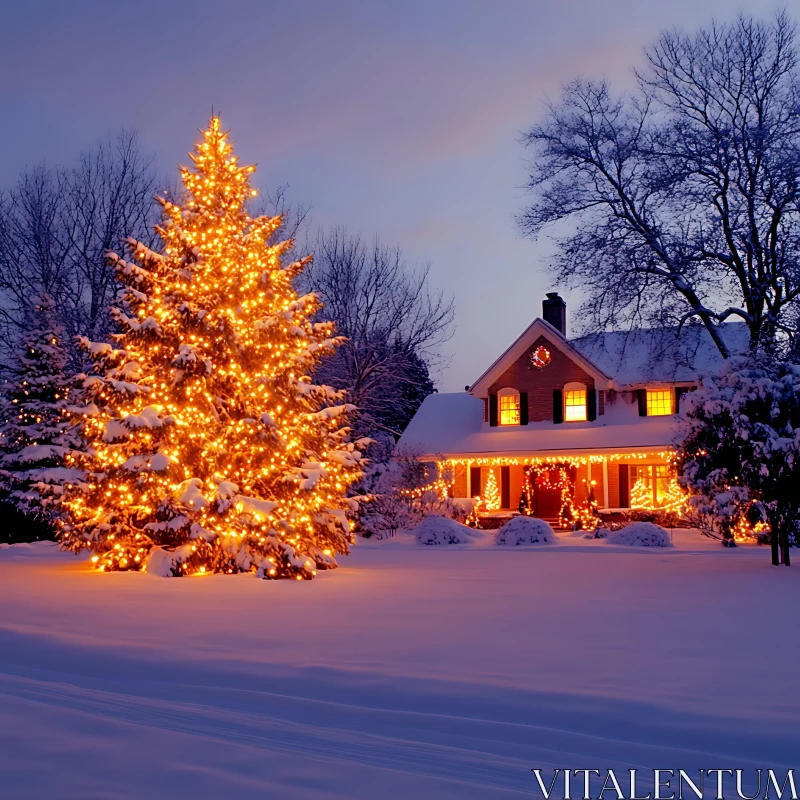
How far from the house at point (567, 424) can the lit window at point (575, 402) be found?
0.04 metres

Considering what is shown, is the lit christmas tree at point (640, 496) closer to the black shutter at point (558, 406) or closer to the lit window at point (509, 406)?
the black shutter at point (558, 406)

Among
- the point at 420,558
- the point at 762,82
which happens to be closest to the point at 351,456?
the point at 420,558

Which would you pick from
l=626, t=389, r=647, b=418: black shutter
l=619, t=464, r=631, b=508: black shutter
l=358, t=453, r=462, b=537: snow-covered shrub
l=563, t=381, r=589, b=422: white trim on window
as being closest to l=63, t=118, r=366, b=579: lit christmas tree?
l=358, t=453, r=462, b=537: snow-covered shrub

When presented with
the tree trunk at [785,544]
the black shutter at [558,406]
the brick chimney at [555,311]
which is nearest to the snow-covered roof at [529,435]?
the black shutter at [558,406]

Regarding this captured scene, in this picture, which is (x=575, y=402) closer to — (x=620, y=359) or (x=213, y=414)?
(x=620, y=359)

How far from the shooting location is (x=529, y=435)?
122 ft

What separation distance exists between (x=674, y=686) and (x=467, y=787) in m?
3.01

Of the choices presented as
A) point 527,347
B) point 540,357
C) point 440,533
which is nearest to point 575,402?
point 540,357

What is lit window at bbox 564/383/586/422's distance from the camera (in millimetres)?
37500

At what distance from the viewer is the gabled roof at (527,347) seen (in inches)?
1438

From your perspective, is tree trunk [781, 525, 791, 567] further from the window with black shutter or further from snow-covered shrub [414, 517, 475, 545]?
the window with black shutter

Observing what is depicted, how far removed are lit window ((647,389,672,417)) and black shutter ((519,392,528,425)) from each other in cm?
509

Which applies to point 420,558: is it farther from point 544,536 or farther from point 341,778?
point 341,778

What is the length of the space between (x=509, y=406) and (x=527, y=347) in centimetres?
273
